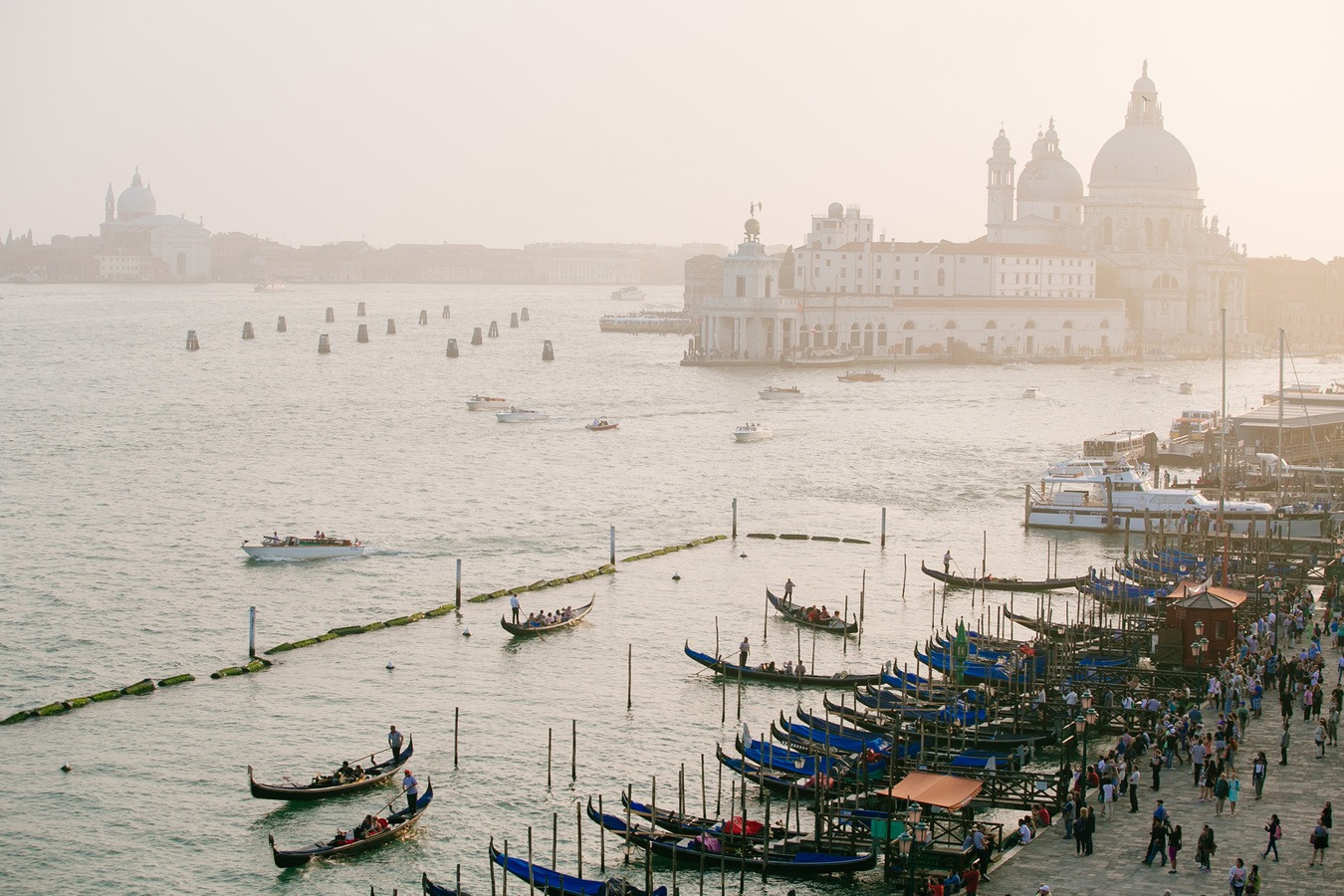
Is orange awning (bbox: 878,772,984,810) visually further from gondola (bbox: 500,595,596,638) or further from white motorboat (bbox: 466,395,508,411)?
white motorboat (bbox: 466,395,508,411)

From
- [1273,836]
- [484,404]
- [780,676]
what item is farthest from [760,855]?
[484,404]

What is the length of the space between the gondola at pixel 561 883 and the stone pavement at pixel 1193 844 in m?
3.09

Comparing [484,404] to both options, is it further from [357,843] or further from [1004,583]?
[357,843]

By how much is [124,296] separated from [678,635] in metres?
165

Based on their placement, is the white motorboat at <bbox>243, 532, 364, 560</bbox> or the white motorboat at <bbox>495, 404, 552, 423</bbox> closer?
the white motorboat at <bbox>243, 532, 364, 560</bbox>

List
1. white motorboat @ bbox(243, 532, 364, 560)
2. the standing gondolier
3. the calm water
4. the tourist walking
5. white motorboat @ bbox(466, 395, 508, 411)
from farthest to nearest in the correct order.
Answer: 1. white motorboat @ bbox(466, 395, 508, 411)
2. white motorboat @ bbox(243, 532, 364, 560)
3. the calm water
4. the standing gondolier
5. the tourist walking

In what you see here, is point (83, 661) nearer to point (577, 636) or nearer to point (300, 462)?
point (577, 636)

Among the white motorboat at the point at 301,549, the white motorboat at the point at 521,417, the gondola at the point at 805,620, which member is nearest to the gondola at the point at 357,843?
the gondola at the point at 805,620

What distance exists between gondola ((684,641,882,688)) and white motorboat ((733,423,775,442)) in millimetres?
28032

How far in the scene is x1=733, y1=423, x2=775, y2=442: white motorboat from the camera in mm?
51469

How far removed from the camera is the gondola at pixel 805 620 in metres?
25.7

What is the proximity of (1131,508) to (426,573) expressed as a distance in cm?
1493

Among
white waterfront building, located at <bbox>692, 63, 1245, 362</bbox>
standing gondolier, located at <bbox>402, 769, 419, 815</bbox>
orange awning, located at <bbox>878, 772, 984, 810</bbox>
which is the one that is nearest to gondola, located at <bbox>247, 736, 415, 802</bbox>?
standing gondolier, located at <bbox>402, 769, 419, 815</bbox>

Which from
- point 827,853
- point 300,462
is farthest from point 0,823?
point 300,462
